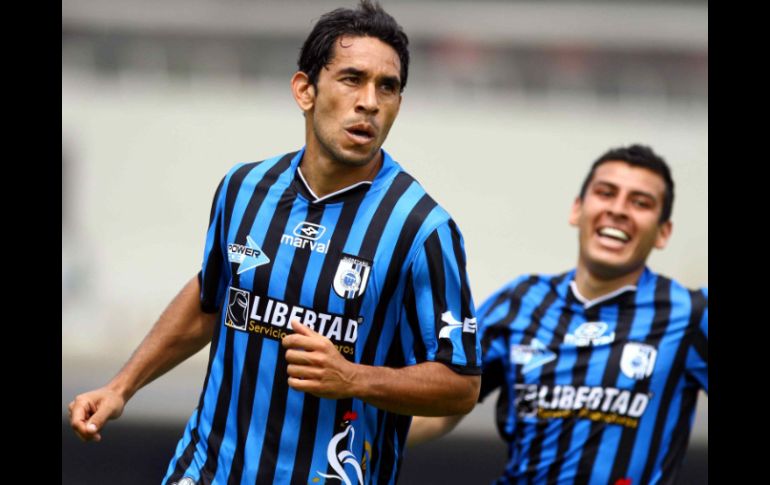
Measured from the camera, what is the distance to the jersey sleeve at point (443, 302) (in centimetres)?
331

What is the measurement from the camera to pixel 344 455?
3414mm

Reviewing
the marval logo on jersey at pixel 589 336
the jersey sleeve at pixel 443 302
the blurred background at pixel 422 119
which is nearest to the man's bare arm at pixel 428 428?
the marval logo on jersey at pixel 589 336

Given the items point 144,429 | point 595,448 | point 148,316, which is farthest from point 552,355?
point 148,316

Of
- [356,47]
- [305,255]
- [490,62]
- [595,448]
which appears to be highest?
[490,62]

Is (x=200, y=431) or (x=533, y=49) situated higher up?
(x=533, y=49)

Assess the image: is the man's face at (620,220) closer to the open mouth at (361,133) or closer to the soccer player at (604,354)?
the soccer player at (604,354)

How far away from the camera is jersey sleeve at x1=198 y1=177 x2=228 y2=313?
3.63 meters

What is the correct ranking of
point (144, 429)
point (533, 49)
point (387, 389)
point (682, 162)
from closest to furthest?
1. point (387, 389)
2. point (144, 429)
3. point (682, 162)
4. point (533, 49)

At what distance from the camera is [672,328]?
4656 millimetres

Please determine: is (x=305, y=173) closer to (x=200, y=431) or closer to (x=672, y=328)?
(x=200, y=431)

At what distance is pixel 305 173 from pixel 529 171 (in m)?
9.45

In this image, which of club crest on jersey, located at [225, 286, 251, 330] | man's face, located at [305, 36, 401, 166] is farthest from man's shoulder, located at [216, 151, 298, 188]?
club crest on jersey, located at [225, 286, 251, 330]

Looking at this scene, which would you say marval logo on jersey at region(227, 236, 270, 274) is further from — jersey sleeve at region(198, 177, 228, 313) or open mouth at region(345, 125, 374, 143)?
Result: open mouth at region(345, 125, 374, 143)

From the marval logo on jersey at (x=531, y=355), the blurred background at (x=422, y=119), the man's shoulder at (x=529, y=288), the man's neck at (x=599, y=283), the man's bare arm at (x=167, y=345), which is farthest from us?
the blurred background at (x=422, y=119)
